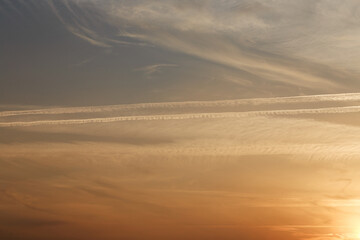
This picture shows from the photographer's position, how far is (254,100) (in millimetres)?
48406

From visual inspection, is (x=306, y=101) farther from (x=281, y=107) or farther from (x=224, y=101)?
(x=224, y=101)

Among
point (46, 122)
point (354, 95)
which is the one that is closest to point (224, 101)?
point (354, 95)

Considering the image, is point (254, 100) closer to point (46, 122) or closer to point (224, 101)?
point (224, 101)

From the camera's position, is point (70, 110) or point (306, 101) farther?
point (70, 110)

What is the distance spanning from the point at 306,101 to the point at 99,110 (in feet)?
47.7

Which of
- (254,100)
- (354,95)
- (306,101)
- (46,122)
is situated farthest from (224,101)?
(46,122)

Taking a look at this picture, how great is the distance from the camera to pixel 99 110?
50094mm

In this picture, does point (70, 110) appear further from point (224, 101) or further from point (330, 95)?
point (330, 95)

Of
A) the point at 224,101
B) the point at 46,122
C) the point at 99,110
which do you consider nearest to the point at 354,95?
the point at 224,101

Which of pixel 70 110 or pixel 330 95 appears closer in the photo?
pixel 330 95

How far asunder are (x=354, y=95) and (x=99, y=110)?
17691 millimetres

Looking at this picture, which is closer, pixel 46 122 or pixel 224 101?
pixel 224 101

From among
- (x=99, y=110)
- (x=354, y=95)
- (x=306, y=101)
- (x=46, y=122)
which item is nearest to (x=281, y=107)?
(x=306, y=101)

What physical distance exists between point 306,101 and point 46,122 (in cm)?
1939
